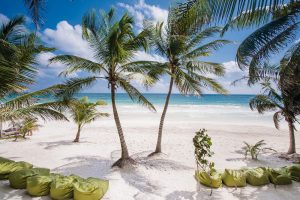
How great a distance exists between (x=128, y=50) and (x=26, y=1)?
14.0 ft

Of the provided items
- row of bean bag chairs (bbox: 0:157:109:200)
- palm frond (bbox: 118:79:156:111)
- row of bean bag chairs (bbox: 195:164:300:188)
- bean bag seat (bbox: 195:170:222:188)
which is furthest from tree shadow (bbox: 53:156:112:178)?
row of bean bag chairs (bbox: 195:164:300:188)

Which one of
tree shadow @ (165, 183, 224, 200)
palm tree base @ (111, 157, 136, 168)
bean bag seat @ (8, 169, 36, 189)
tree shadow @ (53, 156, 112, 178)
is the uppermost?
bean bag seat @ (8, 169, 36, 189)

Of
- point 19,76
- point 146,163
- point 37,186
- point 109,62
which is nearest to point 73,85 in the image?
point 109,62

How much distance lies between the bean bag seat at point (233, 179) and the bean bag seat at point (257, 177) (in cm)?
17

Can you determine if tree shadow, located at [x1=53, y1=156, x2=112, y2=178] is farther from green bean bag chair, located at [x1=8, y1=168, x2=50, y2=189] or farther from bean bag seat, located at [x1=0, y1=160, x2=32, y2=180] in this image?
green bean bag chair, located at [x1=8, y1=168, x2=50, y2=189]

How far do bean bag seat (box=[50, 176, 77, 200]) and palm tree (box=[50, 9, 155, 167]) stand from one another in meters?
2.85

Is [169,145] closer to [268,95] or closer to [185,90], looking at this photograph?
[185,90]

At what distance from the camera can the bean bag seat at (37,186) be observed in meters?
4.29

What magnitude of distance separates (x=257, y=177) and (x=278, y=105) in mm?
5110

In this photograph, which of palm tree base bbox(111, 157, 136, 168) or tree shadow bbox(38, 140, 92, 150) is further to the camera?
tree shadow bbox(38, 140, 92, 150)

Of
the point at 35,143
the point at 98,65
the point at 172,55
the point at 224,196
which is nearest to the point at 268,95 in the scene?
the point at 172,55

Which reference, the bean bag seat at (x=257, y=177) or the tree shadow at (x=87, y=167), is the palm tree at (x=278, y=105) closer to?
the bean bag seat at (x=257, y=177)

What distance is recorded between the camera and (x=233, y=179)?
5.24 metres

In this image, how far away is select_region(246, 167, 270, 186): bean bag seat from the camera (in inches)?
210
